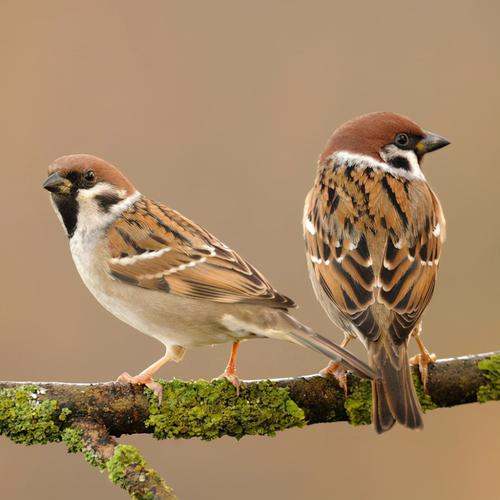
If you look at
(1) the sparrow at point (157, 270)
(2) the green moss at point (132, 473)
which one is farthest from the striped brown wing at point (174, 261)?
(2) the green moss at point (132, 473)

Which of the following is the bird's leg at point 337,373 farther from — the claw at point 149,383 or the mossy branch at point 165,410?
the claw at point 149,383

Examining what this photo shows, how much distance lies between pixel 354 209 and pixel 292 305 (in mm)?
851

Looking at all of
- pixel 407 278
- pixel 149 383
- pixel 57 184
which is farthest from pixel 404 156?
pixel 149 383

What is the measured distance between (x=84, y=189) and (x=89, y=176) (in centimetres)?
7

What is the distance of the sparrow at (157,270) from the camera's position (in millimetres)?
4422

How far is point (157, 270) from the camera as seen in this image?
4.66 m

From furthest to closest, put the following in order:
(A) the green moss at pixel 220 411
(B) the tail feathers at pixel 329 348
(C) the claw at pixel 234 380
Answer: (C) the claw at pixel 234 380 < (A) the green moss at pixel 220 411 < (B) the tail feathers at pixel 329 348

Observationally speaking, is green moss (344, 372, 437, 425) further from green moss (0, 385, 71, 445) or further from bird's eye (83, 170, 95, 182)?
bird's eye (83, 170, 95, 182)

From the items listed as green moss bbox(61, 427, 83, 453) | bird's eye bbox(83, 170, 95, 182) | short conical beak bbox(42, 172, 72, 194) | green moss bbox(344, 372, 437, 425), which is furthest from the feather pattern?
green moss bbox(61, 427, 83, 453)

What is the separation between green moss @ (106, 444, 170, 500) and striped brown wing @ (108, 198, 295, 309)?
122 centimetres

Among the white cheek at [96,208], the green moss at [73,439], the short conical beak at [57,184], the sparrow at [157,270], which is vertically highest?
the short conical beak at [57,184]

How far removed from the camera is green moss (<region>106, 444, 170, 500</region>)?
3301 mm

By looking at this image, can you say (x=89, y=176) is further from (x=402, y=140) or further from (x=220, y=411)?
(x=402, y=140)

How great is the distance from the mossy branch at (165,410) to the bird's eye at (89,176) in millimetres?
956
